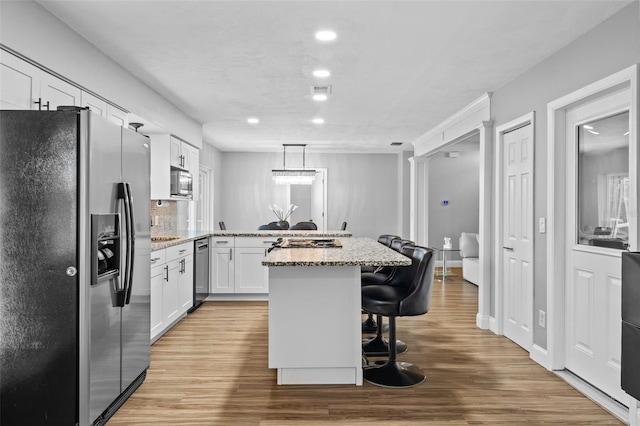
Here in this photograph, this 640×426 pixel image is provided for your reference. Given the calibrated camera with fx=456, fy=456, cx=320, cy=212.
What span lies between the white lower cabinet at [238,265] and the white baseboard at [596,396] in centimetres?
372

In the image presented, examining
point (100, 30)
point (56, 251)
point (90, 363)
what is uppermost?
point (100, 30)

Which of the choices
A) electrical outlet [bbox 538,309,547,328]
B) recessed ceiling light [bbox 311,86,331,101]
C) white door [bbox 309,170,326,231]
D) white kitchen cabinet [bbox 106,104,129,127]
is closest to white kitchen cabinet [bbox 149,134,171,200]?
white kitchen cabinet [bbox 106,104,129,127]

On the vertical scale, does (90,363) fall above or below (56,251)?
below

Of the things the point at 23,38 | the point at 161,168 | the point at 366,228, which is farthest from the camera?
the point at 366,228

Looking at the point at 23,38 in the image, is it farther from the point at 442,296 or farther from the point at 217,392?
the point at 442,296

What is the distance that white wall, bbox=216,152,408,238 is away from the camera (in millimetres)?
10008

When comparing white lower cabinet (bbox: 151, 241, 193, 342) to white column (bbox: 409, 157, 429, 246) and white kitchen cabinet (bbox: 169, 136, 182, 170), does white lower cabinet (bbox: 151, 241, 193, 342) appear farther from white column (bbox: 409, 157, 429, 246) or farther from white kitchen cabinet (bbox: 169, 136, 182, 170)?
white column (bbox: 409, 157, 429, 246)

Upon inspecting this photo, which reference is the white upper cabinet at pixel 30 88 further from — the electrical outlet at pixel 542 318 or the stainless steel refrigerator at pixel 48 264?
the electrical outlet at pixel 542 318

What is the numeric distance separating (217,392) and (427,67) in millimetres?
3100

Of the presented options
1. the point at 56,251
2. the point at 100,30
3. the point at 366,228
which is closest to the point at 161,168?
the point at 100,30

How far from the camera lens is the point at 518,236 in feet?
13.7

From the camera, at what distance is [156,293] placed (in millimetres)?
4109

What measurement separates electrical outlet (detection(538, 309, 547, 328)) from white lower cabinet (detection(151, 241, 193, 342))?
10.7 ft

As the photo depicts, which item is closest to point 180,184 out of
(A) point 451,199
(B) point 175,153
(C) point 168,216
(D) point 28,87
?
(B) point 175,153
